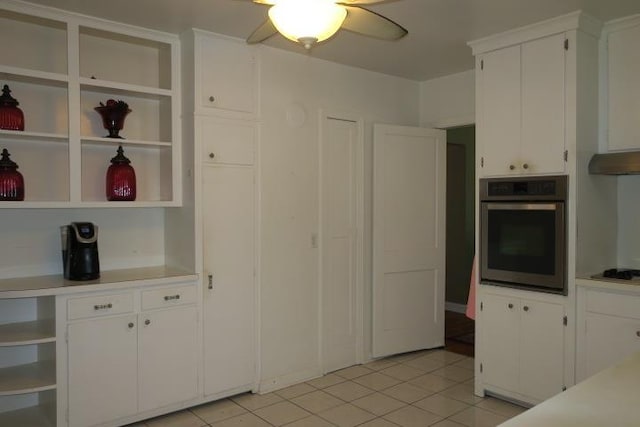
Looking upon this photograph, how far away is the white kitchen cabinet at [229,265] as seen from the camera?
10.8ft

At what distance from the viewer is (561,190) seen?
304 cm

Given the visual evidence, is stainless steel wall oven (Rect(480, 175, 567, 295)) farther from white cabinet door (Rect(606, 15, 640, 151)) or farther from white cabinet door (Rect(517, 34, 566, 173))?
white cabinet door (Rect(606, 15, 640, 151))

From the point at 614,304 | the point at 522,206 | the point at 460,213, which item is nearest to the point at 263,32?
the point at 522,206

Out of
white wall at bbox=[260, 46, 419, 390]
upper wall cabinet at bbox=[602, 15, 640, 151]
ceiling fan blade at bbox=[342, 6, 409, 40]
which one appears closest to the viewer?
ceiling fan blade at bbox=[342, 6, 409, 40]

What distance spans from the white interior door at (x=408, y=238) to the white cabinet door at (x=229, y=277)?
120 cm

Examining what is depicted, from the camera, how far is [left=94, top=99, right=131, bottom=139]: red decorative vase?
10.2 ft

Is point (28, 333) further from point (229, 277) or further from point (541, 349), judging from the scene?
point (541, 349)

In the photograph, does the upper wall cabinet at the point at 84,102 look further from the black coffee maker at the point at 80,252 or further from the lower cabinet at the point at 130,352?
the lower cabinet at the point at 130,352

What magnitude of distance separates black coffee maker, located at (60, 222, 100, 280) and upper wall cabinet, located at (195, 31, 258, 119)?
105 cm

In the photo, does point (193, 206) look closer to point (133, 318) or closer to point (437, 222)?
point (133, 318)

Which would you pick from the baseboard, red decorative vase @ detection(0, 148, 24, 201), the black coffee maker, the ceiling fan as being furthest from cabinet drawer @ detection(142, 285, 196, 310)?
the baseboard

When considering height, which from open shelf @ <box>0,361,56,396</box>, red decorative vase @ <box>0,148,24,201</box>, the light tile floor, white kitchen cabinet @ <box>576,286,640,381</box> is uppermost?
red decorative vase @ <box>0,148,24,201</box>

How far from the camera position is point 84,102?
3.21 meters

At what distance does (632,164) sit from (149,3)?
297 cm
